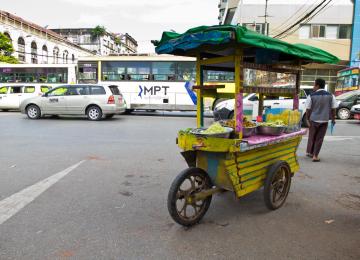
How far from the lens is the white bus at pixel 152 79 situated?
654 inches

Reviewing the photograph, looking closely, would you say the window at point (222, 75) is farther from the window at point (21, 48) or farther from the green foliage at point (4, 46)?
the window at point (21, 48)

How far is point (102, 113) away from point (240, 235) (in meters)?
11.3

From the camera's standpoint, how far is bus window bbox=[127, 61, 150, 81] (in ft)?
55.6

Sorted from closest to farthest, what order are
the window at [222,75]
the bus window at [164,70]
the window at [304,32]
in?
the window at [222,75]
the bus window at [164,70]
the window at [304,32]

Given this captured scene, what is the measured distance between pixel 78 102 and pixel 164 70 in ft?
16.3

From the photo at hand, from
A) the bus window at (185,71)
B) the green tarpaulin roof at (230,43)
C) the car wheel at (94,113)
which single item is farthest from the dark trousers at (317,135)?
the bus window at (185,71)

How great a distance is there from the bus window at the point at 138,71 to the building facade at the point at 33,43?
80.3ft

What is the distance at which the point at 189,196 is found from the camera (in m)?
3.39

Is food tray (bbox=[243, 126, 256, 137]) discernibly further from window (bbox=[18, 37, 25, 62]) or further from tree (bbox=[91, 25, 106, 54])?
tree (bbox=[91, 25, 106, 54])

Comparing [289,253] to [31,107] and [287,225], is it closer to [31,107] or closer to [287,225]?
[287,225]

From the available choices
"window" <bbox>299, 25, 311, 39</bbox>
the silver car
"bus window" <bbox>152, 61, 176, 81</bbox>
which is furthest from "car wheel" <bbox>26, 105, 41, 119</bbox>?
"window" <bbox>299, 25, 311, 39</bbox>

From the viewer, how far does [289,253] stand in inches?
113

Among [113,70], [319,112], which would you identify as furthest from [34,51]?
[319,112]

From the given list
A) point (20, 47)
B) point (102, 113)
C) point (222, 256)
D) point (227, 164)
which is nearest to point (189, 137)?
point (227, 164)
